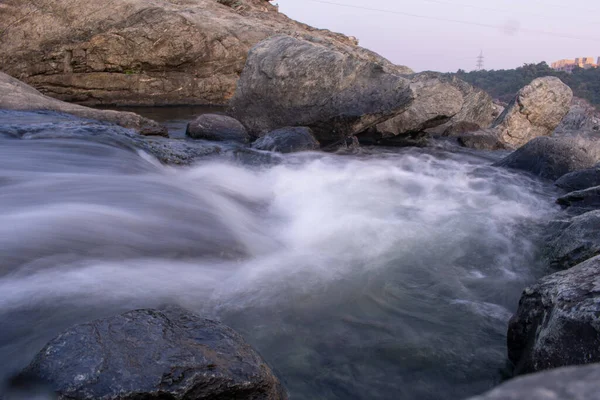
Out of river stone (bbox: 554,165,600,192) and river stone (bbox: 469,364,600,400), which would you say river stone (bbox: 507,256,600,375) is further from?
river stone (bbox: 554,165,600,192)

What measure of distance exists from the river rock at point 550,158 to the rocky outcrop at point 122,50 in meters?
9.63

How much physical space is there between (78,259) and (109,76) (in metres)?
14.2

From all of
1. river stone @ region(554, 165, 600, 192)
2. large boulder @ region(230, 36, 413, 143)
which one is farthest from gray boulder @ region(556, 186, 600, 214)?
large boulder @ region(230, 36, 413, 143)

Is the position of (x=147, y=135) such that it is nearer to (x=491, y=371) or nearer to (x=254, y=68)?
(x=254, y=68)

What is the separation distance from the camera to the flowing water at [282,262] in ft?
10.6

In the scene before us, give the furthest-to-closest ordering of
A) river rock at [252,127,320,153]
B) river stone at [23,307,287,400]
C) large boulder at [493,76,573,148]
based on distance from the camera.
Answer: large boulder at [493,76,573,148], river rock at [252,127,320,153], river stone at [23,307,287,400]

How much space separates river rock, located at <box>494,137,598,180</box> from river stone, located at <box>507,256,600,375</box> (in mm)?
6310

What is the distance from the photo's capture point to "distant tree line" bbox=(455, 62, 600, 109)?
3697cm

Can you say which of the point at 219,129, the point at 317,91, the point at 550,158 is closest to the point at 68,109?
the point at 219,129

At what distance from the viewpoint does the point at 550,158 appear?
30.0 feet

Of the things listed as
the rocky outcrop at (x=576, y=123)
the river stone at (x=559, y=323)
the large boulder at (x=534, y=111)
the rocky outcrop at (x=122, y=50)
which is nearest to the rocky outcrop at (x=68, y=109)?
the rocky outcrop at (x=122, y=50)

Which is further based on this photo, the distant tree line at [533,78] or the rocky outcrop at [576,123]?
the distant tree line at [533,78]

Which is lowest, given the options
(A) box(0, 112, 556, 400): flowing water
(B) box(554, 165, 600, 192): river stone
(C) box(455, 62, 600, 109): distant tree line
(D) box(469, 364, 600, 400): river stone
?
(A) box(0, 112, 556, 400): flowing water

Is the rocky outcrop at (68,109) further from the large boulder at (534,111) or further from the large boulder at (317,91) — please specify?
the large boulder at (534,111)
